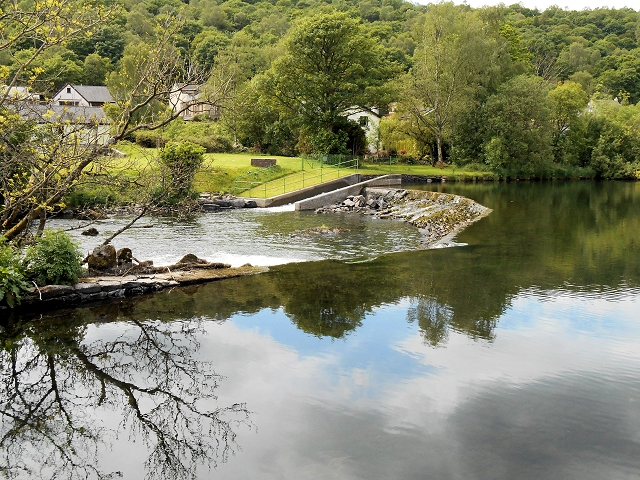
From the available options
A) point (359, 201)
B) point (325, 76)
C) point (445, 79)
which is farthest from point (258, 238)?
point (445, 79)

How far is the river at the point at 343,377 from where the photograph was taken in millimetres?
9234

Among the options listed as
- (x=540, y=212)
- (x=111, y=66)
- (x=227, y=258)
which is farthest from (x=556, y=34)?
(x=227, y=258)

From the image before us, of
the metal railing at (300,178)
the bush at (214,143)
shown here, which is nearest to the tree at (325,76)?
the metal railing at (300,178)

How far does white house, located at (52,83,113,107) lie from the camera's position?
8362 cm

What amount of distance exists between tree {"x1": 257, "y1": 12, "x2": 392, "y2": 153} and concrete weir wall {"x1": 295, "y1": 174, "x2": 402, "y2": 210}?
746cm

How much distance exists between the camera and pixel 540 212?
36.8m

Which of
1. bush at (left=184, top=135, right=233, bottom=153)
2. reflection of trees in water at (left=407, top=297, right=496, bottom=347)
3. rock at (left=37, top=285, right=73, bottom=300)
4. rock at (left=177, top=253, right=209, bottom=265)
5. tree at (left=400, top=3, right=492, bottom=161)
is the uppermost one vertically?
tree at (left=400, top=3, right=492, bottom=161)

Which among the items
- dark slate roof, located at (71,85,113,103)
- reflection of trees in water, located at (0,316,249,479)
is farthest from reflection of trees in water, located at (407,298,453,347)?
dark slate roof, located at (71,85,113,103)

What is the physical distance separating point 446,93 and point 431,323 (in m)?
46.0

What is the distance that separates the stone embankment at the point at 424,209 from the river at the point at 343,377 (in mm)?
7605

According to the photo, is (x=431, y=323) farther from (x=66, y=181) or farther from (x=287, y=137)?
(x=287, y=137)

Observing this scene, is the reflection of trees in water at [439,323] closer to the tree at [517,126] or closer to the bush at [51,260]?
the bush at [51,260]

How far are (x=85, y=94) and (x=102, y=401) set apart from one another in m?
82.3

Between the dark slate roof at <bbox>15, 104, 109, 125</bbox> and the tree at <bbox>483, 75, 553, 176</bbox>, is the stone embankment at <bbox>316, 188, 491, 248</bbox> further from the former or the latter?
the tree at <bbox>483, 75, 553, 176</bbox>
